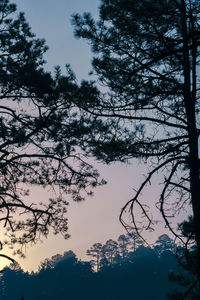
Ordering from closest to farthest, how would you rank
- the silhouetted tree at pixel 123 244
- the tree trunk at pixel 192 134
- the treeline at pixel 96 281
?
the tree trunk at pixel 192 134 → the treeline at pixel 96 281 → the silhouetted tree at pixel 123 244

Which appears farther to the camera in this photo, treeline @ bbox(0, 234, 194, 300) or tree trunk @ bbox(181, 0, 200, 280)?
treeline @ bbox(0, 234, 194, 300)

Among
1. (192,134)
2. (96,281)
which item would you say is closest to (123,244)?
(96,281)

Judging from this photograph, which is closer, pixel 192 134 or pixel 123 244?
pixel 192 134

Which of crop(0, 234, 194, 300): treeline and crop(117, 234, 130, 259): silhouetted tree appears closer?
crop(0, 234, 194, 300): treeline

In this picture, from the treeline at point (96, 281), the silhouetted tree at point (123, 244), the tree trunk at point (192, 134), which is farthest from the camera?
the silhouetted tree at point (123, 244)

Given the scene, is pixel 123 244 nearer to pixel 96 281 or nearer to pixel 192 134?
pixel 96 281

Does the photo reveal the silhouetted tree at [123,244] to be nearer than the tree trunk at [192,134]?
No

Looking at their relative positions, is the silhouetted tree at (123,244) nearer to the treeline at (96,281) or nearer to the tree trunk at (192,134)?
the treeline at (96,281)

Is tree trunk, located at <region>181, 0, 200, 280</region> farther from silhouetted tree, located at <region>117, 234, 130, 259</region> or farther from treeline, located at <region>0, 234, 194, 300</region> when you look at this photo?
silhouetted tree, located at <region>117, 234, 130, 259</region>

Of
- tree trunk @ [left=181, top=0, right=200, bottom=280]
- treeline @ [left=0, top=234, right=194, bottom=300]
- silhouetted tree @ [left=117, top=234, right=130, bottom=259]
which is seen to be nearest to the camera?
tree trunk @ [left=181, top=0, right=200, bottom=280]

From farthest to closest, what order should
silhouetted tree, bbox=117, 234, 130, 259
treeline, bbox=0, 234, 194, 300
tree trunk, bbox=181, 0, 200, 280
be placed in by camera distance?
silhouetted tree, bbox=117, 234, 130, 259, treeline, bbox=0, 234, 194, 300, tree trunk, bbox=181, 0, 200, 280

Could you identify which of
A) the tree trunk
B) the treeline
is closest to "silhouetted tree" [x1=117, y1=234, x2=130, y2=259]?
the treeline

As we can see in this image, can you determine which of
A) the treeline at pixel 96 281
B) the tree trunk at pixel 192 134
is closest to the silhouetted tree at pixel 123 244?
the treeline at pixel 96 281

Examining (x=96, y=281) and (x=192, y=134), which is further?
(x=96, y=281)
